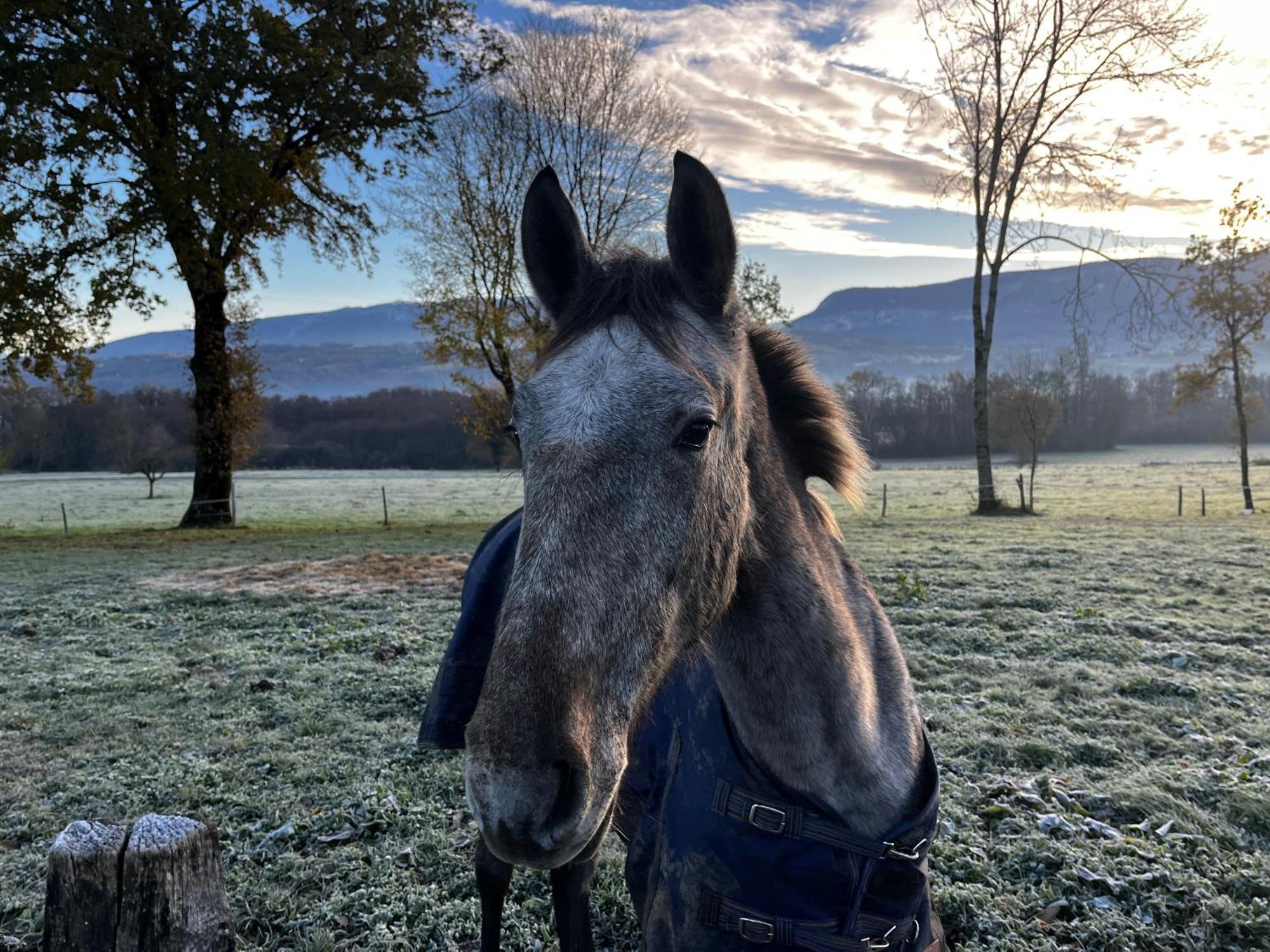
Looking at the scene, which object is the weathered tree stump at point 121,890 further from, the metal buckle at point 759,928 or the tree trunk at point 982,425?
the tree trunk at point 982,425

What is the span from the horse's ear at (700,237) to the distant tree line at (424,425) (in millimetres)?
40392

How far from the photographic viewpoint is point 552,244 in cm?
209

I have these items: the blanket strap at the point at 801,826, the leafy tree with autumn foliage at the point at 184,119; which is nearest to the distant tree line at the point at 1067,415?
the leafy tree with autumn foliage at the point at 184,119

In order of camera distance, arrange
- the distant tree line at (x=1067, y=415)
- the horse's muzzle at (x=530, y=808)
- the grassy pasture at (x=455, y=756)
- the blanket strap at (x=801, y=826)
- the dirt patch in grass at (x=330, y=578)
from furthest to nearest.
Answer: the distant tree line at (x=1067, y=415), the dirt patch in grass at (x=330, y=578), the grassy pasture at (x=455, y=756), the blanket strap at (x=801, y=826), the horse's muzzle at (x=530, y=808)

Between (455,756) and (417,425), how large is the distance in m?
68.8

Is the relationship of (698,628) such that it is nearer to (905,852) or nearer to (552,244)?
(905,852)

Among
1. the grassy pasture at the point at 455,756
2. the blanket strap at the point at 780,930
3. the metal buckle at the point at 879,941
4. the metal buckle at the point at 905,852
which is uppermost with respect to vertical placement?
the metal buckle at the point at 905,852

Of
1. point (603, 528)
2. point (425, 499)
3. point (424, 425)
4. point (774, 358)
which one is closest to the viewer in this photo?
point (603, 528)

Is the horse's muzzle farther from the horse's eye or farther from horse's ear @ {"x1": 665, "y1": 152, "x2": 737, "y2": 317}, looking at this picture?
horse's ear @ {"x1": 665, "y1": 152, "x2": 737, "y2": 317}

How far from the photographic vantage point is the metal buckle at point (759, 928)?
6.40 ft

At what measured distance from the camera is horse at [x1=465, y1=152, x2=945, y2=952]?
1.38 metres

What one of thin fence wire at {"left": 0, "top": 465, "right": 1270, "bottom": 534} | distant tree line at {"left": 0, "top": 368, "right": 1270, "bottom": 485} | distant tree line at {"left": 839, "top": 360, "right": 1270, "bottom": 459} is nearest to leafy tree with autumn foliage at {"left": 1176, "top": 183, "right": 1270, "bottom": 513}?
thin fence wire at {"left": 0, "top": 465, "right": 1270, "bottom": 534}

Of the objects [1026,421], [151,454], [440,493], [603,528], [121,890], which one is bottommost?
[440,493]

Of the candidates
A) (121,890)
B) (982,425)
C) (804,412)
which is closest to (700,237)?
(804,412)
